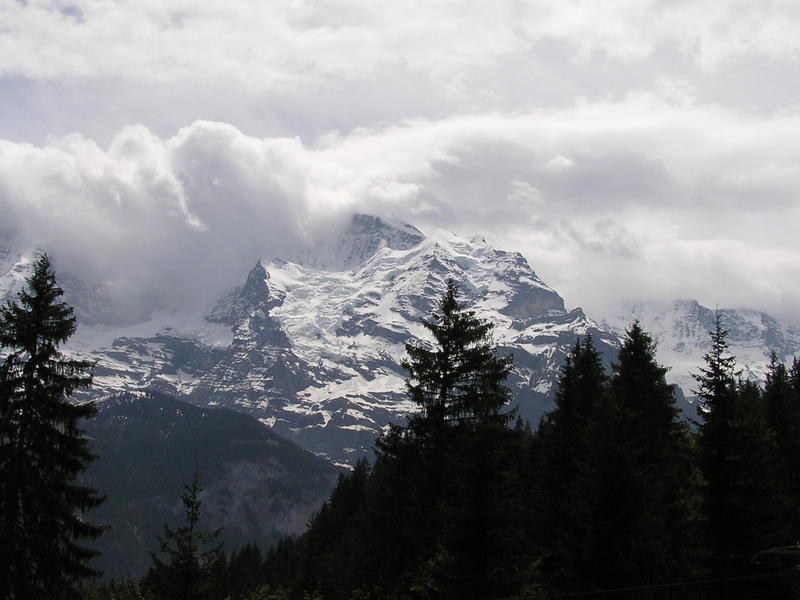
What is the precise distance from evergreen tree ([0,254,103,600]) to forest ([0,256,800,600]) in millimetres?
46

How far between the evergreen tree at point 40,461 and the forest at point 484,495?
0.05 metres

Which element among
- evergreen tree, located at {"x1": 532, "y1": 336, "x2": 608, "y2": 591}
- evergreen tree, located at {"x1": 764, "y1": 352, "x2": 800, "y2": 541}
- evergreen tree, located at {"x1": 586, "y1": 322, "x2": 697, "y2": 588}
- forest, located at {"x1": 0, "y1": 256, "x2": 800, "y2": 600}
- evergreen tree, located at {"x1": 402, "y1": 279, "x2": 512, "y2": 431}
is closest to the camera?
evergreen tree, located at {"x1": 586, "y1": 322, "x2": 697, "y2": 588}

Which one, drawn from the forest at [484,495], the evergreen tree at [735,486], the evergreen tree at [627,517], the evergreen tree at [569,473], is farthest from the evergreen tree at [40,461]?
the evergreen tree at [735,486]

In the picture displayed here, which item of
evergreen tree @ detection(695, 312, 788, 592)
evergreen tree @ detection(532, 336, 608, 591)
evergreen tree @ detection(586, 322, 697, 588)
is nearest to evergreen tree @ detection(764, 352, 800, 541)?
evergreen tree @ detection(695, 312, 788, 592)

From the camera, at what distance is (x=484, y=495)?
82.9ft

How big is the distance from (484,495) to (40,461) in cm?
1451

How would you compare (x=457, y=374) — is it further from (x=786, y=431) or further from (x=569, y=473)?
(x=786, y=431)

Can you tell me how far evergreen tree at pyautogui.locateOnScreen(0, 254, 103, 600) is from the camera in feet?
90.3

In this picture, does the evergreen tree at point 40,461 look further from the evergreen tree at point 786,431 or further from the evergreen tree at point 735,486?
the evergreen tree at point 786,431

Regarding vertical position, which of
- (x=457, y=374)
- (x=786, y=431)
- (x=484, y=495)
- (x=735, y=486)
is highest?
(x=786, y=431)

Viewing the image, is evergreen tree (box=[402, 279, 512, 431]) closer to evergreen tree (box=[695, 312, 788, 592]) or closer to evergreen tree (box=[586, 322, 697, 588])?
evergreen tree (box=[586, 322, 697, 588])

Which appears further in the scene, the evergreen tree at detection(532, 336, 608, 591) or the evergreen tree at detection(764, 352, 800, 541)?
the evergreen tree at detection(764, 352, 800, 541)

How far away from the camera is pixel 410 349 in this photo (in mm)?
32250

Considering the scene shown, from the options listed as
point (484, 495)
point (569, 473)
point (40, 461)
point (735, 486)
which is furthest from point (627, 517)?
point (40, 461)
